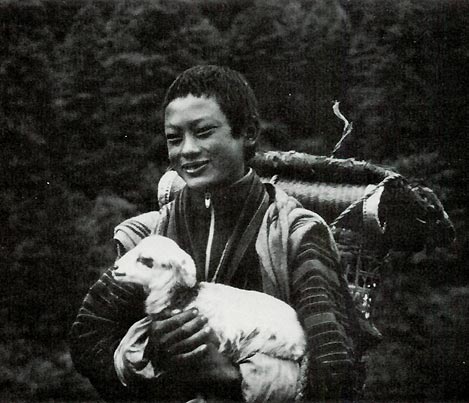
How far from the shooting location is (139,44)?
3025mm

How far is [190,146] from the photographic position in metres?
2.71

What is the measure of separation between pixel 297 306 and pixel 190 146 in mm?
571

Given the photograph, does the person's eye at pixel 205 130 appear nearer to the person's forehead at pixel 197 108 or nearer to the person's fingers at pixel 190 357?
the person's forehead at pixel 197 108

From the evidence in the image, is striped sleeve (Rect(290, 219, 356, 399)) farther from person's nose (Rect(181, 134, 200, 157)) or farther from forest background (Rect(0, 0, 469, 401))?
person's nose (Rect(181, 134, 200, 157))

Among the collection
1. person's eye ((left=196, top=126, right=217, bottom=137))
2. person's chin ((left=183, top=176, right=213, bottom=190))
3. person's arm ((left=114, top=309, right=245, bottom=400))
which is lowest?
person's arm ((left=114, top=309, right=245, bottom=400))

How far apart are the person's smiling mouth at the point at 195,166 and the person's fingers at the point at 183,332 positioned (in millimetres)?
442

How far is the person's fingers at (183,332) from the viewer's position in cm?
258

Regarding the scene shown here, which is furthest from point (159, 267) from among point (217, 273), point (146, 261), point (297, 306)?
point (297, 306)

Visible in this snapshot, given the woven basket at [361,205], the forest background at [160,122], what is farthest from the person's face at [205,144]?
the forest background at [160,122]

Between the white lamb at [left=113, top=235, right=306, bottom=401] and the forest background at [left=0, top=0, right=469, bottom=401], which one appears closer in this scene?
the white lamb at [left=113, top=235, right=306, bottom=401]

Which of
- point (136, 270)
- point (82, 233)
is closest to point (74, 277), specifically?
point (82, 233)

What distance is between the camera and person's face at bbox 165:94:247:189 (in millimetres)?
2697

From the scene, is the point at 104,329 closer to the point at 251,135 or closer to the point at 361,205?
the point at 251,135

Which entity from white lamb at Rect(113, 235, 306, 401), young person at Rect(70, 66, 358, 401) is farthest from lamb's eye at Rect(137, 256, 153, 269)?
young person at Rect(70, 66, 358, 401)
